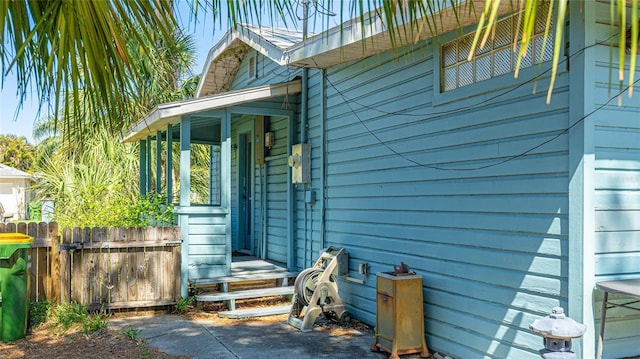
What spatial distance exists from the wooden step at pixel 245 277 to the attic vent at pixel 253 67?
3.57 metres

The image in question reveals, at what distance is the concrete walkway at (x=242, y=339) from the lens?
4871 millimetres

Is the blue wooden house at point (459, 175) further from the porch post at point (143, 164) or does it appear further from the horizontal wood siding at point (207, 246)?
the porch post at point (143, 164)

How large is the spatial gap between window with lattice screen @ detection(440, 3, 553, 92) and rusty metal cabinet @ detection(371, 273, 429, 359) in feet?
5.85

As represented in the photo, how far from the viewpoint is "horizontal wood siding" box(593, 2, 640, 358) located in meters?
3.50

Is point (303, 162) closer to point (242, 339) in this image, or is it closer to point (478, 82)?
point (242, 339)

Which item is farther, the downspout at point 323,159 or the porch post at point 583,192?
the downspout at point 323,159

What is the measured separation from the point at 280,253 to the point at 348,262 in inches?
86.0

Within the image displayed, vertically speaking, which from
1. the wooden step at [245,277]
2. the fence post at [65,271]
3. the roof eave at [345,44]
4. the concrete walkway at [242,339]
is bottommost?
the concrete walkway at [242,339]

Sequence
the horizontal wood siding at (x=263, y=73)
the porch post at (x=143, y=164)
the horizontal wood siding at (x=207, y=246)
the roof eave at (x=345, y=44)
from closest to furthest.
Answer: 1. the roof eave at (x=345, y=44)
2. the horizontal wood siding at (x=207, y=246)
3. the horizontal wood siding at (x=263, y=73)
4. the porch post at (x=143, y=164)

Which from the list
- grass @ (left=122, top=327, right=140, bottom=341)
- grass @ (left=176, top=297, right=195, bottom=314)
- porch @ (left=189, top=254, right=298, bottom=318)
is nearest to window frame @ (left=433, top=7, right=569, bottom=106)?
porch @ (left=189, top=254, right=298, bottom=318)

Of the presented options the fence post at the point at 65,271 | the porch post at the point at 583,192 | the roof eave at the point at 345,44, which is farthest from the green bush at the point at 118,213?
the porch post at the point at 583,192

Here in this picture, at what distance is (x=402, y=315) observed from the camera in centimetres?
465

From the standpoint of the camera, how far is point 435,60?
480cm

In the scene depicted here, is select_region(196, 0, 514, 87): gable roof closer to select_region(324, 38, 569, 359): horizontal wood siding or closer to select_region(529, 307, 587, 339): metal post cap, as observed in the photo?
select_region(324, 38, 569, 359): horizontal wood siding
